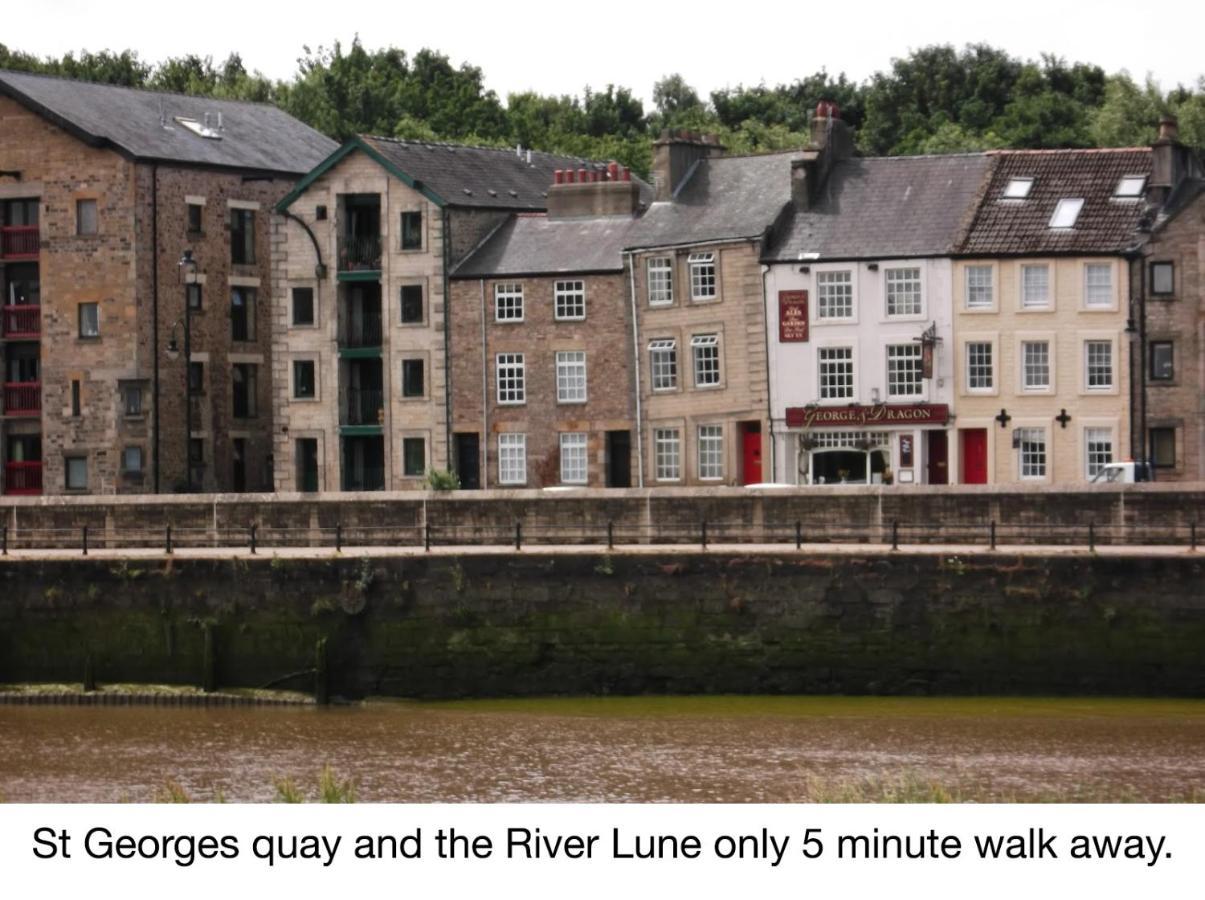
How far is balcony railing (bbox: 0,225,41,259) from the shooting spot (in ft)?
238

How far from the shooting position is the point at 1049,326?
2472 inches

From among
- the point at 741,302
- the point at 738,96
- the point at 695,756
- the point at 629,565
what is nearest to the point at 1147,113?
the point at 738,96

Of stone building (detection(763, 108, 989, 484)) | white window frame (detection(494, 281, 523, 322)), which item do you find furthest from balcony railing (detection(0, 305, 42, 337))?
stone building (detection(763, 108, 989, 484))

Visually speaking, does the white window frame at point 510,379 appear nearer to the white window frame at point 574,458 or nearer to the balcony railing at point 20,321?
the white window frame at point 574,458

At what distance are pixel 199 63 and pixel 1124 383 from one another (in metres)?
67.9

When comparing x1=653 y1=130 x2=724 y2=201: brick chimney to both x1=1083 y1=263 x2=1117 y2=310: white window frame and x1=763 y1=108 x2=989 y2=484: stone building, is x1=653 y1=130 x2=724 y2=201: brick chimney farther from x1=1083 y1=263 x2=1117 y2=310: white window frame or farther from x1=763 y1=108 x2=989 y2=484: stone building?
x1=1083 y1=263 x2=1117 y2=310: white window frame

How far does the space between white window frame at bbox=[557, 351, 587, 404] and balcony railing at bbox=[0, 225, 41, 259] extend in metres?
14.4

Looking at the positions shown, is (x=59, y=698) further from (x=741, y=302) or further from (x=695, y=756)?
(x=741, y=302)

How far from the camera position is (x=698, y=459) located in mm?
65750

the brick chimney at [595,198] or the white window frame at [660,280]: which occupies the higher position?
the brick chimney at [595,198]

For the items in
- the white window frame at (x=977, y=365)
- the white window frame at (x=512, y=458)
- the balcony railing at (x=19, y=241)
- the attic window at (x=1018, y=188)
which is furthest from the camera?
the balcony railing at (x=19, y=241)

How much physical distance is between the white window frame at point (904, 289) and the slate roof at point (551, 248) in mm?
6502

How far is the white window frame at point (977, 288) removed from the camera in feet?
208

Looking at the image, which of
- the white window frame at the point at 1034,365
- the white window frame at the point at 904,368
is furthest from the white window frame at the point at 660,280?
the white window frame at the point at 1034,365
